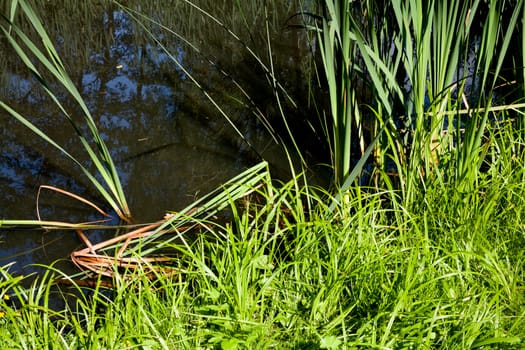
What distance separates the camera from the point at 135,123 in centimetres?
330

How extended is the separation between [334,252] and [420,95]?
0.73m

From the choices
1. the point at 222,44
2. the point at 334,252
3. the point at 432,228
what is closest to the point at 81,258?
the point at 334,252

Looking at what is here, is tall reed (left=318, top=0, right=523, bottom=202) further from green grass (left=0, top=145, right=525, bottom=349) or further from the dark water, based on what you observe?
the dark water

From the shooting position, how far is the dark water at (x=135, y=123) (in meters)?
2.64

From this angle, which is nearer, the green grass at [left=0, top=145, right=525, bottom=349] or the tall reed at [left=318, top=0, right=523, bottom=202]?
the green grass at [left=0, top=145, right=525, bottom=349]

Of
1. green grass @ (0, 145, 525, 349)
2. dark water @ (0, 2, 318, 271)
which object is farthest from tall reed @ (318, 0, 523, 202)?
dark water @ (0, 2, 318, 271)

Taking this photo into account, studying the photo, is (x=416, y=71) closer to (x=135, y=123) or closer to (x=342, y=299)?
(x=342, y=299)

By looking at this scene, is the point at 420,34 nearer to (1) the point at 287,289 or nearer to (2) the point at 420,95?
(2) the point at 420,95

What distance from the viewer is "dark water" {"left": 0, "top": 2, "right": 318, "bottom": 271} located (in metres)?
2.64

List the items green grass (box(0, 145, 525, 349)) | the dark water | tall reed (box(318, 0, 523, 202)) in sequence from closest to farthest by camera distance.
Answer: green grass (box(0, 145, 525, 349)) → tall reed (box(318, 0, 523, 202)) → the dark water

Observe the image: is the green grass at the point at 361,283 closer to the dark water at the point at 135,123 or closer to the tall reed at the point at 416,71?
the tall reed at the point at 416,71

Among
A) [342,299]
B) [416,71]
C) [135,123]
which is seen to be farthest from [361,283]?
[135,123]

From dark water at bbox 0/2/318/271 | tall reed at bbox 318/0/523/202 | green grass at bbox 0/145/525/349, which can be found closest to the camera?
green grass at bbox 0/145/525/349

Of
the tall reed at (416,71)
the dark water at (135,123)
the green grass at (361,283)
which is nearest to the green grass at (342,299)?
the green grass at (361,283)
